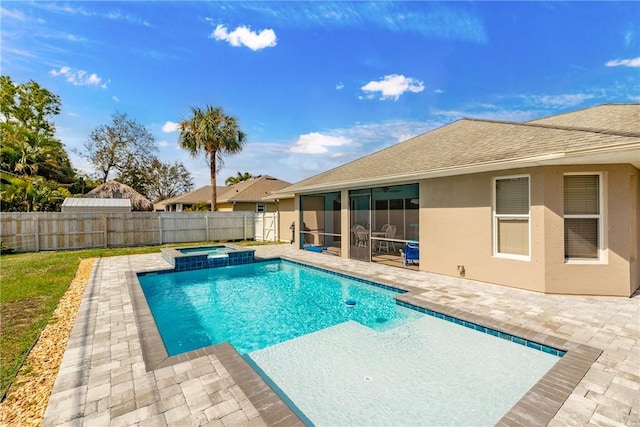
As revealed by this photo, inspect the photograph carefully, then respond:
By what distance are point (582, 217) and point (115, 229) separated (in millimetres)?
19929

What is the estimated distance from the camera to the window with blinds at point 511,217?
685cm

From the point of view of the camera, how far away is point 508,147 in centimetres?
724

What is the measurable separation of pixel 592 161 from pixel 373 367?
236 inches

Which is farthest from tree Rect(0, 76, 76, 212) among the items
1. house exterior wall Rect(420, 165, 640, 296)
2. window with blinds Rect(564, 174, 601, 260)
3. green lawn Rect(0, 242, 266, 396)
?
window with blinds Rect(564, 174, 601, 260)

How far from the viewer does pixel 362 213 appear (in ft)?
37.6

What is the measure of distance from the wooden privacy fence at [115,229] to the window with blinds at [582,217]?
1650 cm

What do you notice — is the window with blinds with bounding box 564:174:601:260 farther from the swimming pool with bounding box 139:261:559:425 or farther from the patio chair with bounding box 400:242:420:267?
the patio chair with bounding box 400:242:420:267

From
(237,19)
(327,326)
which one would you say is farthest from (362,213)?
(237,19)

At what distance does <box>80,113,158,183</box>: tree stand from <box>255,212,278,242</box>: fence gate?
2408cm

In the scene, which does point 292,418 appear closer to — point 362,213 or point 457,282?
point 457,282

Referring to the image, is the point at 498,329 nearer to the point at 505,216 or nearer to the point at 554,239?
the point at 554,239

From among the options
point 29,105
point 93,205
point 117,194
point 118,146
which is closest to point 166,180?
point 118,146

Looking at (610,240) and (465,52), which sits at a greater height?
(465,52)

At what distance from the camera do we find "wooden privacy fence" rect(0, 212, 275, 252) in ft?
46.7
